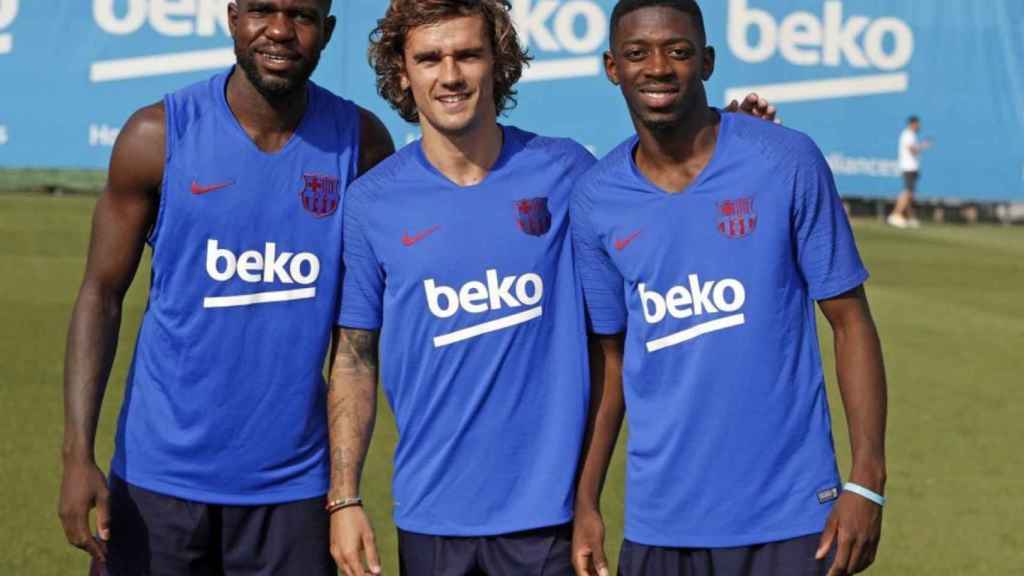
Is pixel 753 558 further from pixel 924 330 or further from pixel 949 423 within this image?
pixel 924 330

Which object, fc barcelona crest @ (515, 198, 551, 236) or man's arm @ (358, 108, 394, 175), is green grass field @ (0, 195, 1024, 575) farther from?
fc barcelona crest @ (515, 198, 551, 236)

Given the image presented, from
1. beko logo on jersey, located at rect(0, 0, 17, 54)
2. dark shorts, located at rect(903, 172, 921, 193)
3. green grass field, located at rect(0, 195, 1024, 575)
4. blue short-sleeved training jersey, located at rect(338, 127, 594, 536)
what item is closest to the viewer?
blue short-sleeved training jersey, located at rect(338, 127, 594, 536)

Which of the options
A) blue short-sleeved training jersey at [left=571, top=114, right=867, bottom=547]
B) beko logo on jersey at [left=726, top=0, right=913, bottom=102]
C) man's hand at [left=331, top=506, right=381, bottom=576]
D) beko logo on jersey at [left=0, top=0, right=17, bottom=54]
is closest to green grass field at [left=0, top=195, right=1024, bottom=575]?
man's hand at [left=331, top=506, right=381, bottom=576]

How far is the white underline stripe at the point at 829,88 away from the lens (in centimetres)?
2548

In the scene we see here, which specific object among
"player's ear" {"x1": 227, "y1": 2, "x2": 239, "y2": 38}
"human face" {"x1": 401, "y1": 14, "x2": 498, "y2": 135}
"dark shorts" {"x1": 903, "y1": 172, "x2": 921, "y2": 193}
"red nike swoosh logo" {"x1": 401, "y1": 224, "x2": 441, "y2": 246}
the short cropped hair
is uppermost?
the short cropped hair

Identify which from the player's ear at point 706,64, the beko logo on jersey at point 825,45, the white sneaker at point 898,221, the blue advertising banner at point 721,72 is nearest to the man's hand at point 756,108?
the player's ear at point 706,64

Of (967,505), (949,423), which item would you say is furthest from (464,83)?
(949,423)

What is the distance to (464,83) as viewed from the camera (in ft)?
13.9

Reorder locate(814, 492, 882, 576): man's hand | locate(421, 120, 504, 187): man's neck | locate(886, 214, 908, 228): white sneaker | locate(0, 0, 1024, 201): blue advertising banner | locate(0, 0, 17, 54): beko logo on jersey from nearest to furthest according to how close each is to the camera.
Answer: locate(814, 492, 882, 576): man's hand, locate(421, 120, 504, 187): man's neck, locate(0, 0, 17, 54): beko logo on jersey, locate(0, 0, 1024, 201): blue advertising banner, locate(886, 214, 908, 228): white sneaker

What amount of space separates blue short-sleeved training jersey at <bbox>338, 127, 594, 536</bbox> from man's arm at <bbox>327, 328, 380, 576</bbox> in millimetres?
133

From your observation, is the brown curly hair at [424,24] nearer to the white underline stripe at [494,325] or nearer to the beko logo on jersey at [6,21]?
the white underline stripe at [494,325]

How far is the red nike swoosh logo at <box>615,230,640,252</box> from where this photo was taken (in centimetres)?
407

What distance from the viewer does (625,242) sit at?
4.08 metres

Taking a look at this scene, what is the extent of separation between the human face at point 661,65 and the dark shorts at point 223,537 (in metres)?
1.32
